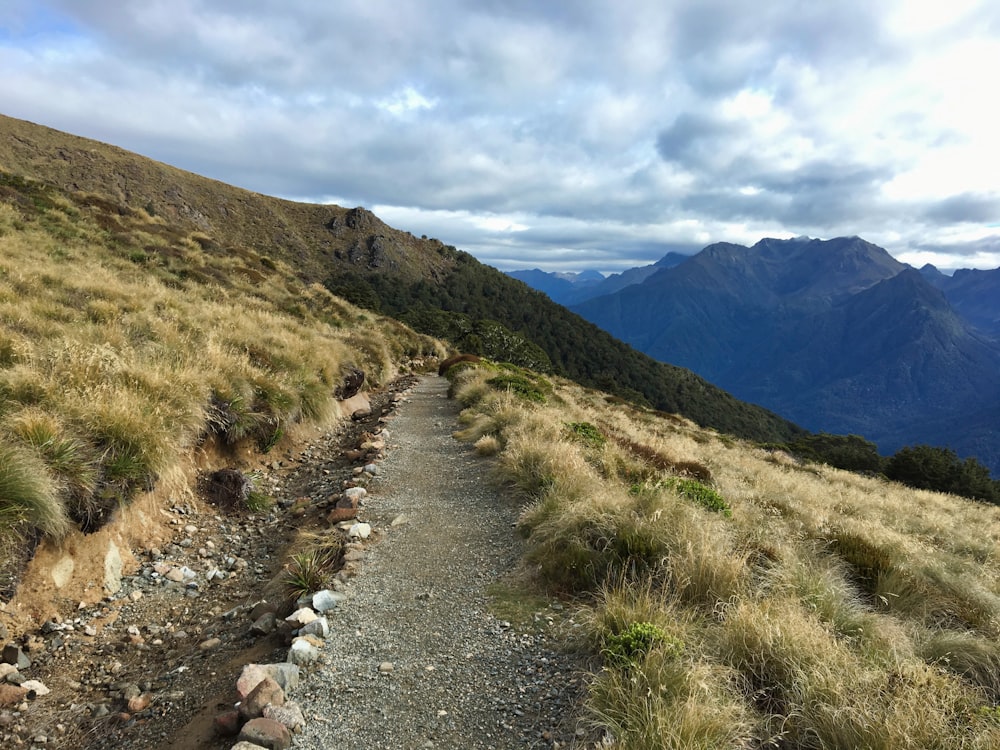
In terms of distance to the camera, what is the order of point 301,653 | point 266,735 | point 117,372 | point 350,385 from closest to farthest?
point 266,735
point 301,653
point 117,372
point 350,385

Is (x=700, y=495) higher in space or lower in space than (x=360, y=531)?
higher

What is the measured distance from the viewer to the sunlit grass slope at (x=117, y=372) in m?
5.18

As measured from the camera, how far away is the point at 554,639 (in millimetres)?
4555

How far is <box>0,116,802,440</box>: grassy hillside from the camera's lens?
306 feet

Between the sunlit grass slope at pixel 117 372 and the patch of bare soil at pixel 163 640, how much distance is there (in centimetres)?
84

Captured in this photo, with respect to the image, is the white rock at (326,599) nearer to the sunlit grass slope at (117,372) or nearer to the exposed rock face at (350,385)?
the sunlit grass slope at (117,372)

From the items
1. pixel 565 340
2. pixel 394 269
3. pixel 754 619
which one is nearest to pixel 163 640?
pixel 754 619

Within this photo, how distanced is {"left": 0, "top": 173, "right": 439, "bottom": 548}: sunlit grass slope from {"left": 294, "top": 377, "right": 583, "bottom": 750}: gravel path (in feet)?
9.97

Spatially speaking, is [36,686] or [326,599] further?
[326,599]

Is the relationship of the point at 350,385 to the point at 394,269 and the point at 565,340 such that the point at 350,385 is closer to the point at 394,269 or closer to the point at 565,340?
the point at 565,340

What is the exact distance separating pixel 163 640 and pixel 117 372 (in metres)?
4.09

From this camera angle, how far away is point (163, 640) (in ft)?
15.9

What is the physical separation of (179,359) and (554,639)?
8142 mm

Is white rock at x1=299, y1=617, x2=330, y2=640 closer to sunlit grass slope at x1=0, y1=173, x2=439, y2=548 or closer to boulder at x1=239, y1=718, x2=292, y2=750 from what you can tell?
boulder at x1=239, y1=718, x2=292, y2=750
